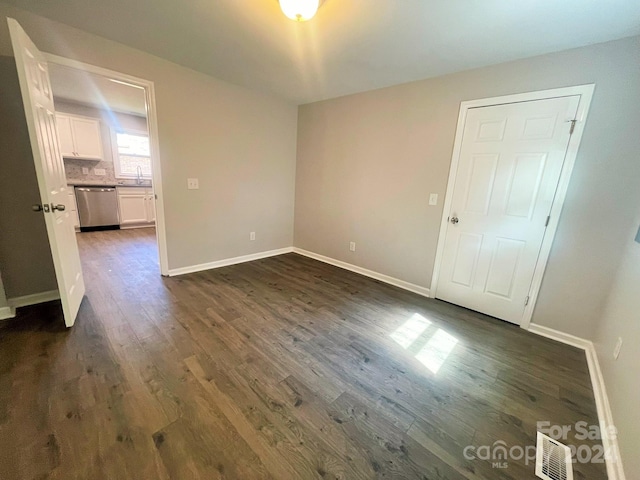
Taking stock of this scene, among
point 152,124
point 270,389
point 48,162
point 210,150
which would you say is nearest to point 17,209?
point 48,162

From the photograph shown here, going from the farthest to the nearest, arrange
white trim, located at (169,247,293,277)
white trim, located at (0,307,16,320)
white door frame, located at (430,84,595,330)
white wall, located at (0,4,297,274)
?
white trim, located at (169,247,293,277) → white wall, located at (0,4,297,274) → white trim, located at (0,307,16,320) → white door frame, located at (430,84,595,330)

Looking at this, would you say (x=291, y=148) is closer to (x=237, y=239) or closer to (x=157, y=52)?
(x=237, y=239)

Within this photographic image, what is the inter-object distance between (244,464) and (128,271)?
9.92 feet

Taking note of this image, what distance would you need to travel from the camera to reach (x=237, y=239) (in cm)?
381

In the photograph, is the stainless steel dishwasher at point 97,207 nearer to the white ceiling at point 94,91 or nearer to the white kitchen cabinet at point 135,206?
the white kitchen cabinet at point 135,206

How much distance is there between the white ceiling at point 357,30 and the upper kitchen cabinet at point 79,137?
378 cm

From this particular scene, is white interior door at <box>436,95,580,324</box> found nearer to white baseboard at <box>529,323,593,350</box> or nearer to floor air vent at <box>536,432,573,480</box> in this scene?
white baseboard at <box>529,323,593,350</box>

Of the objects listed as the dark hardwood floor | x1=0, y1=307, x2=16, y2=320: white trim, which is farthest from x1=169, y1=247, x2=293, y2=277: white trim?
x1=0, y1=307, x2=16, y2=320: white trim

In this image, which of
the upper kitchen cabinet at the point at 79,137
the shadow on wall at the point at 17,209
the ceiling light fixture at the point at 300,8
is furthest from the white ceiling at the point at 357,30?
the upper kitchen cabinet at the point at 79,137

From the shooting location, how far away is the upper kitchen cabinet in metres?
4.84

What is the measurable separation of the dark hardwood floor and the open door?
37 centimetres

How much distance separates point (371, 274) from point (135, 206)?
5.44m

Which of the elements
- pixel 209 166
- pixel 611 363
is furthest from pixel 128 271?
pixel 611 363

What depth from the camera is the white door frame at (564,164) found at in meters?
2.03
